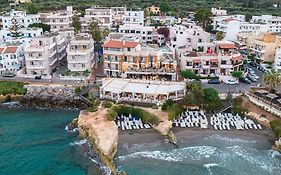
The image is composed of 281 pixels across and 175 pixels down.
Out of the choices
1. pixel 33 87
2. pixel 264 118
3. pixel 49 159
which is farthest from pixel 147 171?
pixel 33 87

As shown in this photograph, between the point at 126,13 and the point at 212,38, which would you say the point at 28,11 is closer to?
the point at 126,13

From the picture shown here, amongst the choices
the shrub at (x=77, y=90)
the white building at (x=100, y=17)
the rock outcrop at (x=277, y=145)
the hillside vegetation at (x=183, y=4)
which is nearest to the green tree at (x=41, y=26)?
the white building at (x=100, y=17)

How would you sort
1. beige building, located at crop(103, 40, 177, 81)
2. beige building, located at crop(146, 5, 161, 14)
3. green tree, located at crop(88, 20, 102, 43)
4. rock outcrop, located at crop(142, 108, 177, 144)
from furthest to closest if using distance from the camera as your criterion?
beige building, located at crop(146, 5, 161, 14) < green tree, located at crop(88, 20, 102, 43) < beige building, located at crop(103, 40, 177, 81) < rock outcrop, located at crop(142, 108, 177, 144)

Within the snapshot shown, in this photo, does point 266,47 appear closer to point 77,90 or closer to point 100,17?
point 77,90

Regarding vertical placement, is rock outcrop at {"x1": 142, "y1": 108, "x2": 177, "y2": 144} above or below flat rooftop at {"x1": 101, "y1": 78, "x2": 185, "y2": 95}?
below

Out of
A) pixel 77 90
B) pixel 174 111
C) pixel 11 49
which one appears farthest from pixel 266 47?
pixel 11 49

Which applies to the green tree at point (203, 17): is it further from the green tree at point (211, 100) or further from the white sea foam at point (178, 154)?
the white sea foam at point (178, 154)

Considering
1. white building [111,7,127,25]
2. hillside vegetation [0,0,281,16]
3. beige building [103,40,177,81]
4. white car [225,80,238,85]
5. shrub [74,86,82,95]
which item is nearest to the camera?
shrub [74,86,82,95]

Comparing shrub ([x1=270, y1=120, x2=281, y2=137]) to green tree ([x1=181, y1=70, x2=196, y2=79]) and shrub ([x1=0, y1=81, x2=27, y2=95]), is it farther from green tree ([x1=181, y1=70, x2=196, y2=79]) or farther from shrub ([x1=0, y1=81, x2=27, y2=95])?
shrub ([x1=0, y1=81, x2=27, y2=95])

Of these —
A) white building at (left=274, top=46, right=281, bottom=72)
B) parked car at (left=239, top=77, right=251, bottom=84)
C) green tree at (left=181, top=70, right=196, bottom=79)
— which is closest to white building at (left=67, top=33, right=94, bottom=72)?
green tree at (left=181, top=70, right=196, bottom=79)
